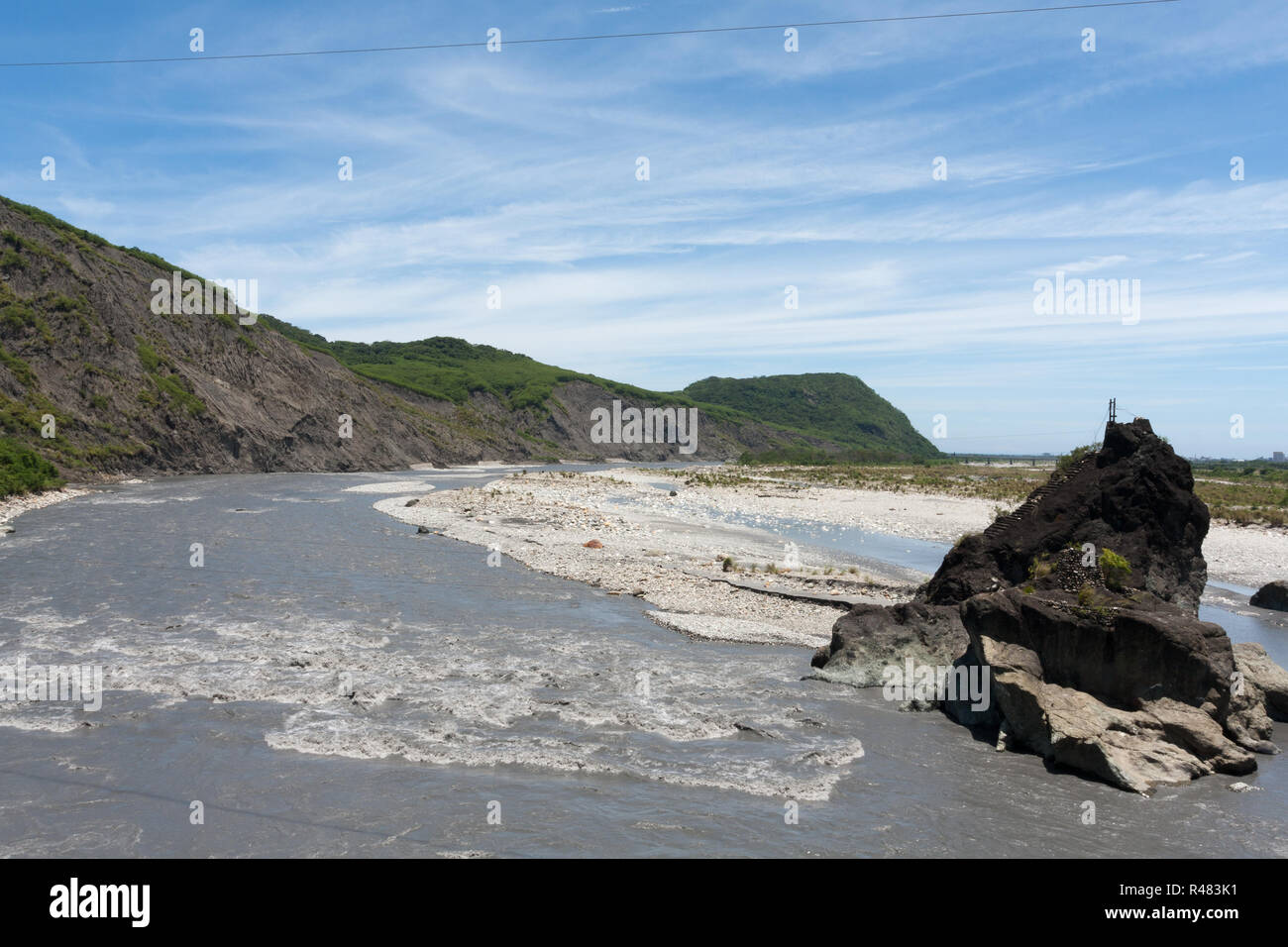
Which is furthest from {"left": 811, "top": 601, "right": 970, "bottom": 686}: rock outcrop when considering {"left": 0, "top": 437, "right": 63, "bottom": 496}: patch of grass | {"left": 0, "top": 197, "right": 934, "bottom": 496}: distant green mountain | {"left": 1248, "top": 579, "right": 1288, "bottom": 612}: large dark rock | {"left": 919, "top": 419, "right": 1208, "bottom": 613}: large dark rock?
{"left": 0, "top": 197, "right": 934, "bottom": 496}: distant green mountain

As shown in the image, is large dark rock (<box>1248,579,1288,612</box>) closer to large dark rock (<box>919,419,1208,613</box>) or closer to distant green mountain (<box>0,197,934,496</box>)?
large dark rock (<box>919,419,1208,613</box>)

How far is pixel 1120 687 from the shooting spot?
13.3m

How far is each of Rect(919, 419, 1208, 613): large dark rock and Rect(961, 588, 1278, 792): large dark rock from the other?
3034 mm

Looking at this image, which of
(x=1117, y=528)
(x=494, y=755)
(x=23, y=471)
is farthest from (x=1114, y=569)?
(x=23, y=471)

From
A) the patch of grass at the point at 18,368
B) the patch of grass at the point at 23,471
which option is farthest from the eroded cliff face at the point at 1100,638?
the patch of grass at the point at 18,368

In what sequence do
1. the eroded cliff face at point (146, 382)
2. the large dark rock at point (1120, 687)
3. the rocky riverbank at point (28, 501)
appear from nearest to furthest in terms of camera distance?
the large dark rock at point (1120, 687) → the rocky riverbank at point (28, 501) → the eroded cliff face at point (146, 382)

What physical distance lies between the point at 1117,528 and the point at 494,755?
1433 cm

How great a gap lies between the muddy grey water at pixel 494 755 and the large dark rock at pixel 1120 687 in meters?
0.49

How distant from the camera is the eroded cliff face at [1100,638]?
1250 cm

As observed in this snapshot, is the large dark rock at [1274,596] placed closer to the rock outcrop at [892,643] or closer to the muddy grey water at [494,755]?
the muddy grey water at [494,755]

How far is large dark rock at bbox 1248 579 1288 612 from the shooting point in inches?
1013

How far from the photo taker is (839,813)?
35.3 feet

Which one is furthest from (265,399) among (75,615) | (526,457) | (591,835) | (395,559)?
(591,835)
